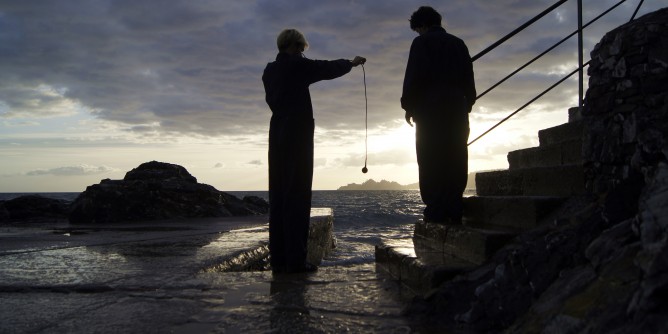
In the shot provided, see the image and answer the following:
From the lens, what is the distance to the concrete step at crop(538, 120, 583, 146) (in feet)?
12.8

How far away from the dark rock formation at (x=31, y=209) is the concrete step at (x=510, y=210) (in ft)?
33.1

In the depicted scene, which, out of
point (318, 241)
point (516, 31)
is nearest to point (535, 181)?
point (516, 31)

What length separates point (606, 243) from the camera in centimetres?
187

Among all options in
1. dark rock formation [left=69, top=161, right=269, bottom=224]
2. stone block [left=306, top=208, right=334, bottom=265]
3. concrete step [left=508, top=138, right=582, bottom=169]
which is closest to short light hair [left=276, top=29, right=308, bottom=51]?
concrete step [left=508, top=138, right=582, bottom=169]

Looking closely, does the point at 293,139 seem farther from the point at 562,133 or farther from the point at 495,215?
the point at 562,133

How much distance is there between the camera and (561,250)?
7.11 feet

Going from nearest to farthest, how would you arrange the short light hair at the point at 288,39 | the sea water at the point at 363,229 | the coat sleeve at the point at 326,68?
the coat sleeve at the point at 326,68 < the short light hair at the point at 288,39 < the sea water at the point at 363,229

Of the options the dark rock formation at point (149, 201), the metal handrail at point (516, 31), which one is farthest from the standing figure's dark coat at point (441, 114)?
the dark rock formation at point (149, 201)

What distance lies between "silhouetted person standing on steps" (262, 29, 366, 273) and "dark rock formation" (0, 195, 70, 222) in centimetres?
912

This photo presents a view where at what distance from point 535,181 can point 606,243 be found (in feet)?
5.99

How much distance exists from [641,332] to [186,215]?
9758 mm

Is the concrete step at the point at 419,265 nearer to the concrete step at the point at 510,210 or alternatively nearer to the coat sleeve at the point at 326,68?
the concrete step at the point at 510,210

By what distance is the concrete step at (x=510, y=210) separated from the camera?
2.95 meters

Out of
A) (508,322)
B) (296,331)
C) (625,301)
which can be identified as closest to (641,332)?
(625,301)
